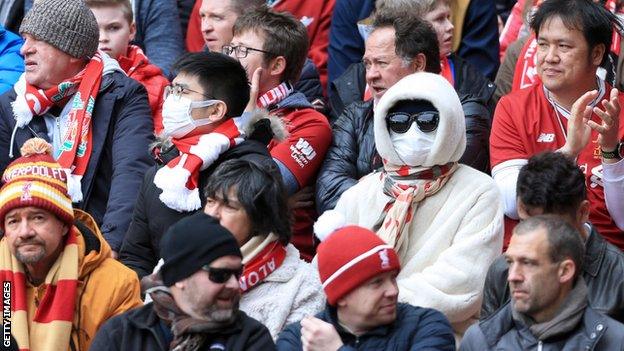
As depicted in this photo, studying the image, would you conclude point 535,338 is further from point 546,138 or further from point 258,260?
point 546,138

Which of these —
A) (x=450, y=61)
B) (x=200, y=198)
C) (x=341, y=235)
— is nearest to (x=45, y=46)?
(x=200, y=198)

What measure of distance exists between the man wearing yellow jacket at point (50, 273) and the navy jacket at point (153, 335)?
2.80ft

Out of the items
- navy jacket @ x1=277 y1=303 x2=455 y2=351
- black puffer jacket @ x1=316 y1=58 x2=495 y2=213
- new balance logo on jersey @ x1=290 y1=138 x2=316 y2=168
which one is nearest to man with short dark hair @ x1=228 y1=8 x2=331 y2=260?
new balance logo on jersey @ x1=290 y1=138 x2=316 y2=168

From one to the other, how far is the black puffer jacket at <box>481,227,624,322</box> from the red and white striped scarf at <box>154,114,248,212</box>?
1.56 meters

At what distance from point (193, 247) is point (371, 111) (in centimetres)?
280

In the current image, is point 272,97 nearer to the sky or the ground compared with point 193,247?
nearer to the ground

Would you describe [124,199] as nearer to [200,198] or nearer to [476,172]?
[200,198]

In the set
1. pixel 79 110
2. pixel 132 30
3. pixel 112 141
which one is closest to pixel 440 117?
pixel 112 141

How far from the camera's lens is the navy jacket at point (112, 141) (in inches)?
337

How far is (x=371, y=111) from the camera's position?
29.0 feet

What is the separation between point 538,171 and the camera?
23.2 ft

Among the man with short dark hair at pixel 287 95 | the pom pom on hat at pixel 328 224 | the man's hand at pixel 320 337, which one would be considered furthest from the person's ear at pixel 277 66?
the man's hand at pixel 320 337

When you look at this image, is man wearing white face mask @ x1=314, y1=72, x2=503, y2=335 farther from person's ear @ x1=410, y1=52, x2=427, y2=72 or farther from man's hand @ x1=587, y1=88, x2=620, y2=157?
person's ear @ x1=410, y1=52, x2=427, y2=72
